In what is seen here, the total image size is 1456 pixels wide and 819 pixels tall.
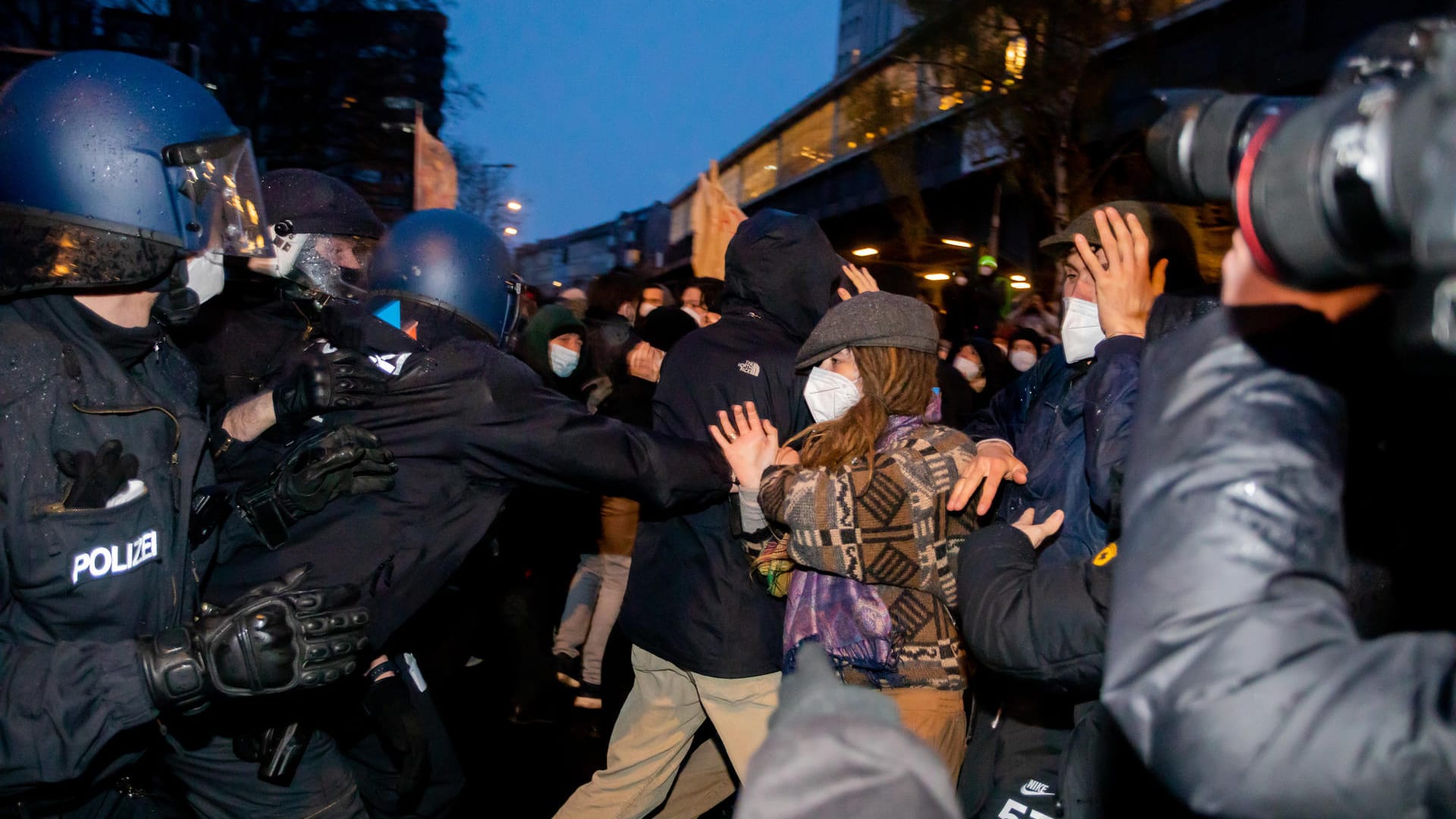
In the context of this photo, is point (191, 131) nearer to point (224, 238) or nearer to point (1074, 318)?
point (224, 238)

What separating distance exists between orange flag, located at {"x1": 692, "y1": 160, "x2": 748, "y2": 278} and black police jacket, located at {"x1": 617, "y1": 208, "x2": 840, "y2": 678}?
95.4 inches

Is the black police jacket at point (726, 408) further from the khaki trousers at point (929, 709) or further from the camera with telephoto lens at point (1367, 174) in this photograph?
the camera with telephoto lens at point (1367, 174)

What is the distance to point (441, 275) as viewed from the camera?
2.98 meters

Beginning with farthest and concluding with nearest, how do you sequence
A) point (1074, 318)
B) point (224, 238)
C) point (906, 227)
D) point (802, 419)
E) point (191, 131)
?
1. point (906, 227)
2. point (802, 419)
3. point (1074, 318)
4. point (224, 238)
5. point (191, 131)

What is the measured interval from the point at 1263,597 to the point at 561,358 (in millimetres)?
5668

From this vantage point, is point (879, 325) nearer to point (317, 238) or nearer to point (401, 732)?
point (401, 732)

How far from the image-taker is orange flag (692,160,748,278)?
6.09m

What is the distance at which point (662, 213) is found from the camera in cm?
3259

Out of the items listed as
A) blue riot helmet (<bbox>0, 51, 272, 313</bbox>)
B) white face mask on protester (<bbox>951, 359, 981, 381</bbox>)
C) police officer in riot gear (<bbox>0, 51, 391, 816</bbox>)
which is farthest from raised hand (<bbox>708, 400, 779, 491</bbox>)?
white face mask on protester (<bbox>951, 359, 981, 381</bbox>)

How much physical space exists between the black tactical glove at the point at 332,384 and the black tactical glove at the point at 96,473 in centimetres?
53

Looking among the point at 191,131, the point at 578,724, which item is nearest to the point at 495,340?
the point at 191,131

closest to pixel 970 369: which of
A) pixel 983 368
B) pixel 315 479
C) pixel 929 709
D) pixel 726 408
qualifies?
pixel 983 368

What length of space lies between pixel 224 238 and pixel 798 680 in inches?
86.6

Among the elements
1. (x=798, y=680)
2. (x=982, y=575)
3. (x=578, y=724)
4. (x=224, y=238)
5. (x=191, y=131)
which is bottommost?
(x=578, y=724)
